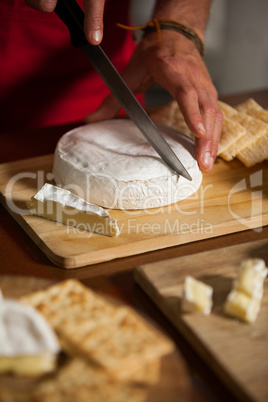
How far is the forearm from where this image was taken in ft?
6.96

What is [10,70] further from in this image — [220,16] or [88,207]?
[220,16]

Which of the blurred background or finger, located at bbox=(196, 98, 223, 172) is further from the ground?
finger, located at bbox=(196, 98, 223, 172)

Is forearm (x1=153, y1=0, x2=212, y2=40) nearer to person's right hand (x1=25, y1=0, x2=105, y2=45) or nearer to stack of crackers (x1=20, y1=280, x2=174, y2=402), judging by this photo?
person's right hand (x1=25, y1=0, x2=105, y2=45)

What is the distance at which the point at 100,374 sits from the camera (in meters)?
0.79

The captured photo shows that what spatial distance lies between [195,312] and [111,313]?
21 centimetres

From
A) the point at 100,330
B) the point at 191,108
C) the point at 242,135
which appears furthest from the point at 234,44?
the point at 100,330

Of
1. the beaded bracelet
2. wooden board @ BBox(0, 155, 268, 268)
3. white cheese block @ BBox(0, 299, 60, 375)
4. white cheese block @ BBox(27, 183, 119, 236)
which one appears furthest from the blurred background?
white cheese block @ BBox(0, 299, 60, 375)

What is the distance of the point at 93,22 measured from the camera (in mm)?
1513

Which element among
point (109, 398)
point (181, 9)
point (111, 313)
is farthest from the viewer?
point (181, 9)

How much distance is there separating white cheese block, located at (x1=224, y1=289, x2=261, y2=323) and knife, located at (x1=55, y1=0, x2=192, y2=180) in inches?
25.1

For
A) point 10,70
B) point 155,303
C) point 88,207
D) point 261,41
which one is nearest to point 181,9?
point 10,70

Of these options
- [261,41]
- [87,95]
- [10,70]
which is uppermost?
[10,70]

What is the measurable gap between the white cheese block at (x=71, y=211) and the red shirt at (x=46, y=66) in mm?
937

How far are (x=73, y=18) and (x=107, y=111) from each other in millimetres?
467
